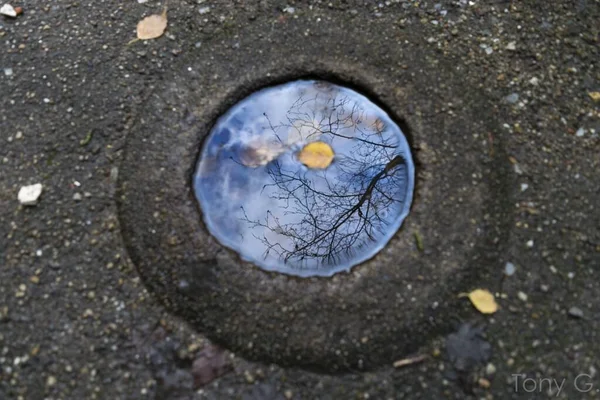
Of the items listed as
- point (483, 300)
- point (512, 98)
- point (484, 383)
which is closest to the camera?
point (484, 383)

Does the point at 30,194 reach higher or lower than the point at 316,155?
lower

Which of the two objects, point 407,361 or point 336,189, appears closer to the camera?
point 407,361

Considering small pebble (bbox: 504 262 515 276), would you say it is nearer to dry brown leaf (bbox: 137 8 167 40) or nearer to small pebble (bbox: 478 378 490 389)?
small pebble (bbox: 478 378 490 389)

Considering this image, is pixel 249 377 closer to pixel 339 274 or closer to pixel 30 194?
pixel 339 274

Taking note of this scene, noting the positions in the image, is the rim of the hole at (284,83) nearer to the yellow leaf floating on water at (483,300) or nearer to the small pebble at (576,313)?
the yellow leaf floating on water at (483,300)

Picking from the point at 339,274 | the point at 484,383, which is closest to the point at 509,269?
the point at 484,383

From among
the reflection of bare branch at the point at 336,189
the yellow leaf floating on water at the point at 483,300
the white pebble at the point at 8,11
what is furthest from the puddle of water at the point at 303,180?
the white pebble at the point at 8,11

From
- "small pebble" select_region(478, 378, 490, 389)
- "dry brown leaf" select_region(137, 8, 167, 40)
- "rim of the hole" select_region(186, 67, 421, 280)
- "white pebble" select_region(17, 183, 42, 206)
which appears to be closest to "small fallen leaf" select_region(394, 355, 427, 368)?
"small pebble" select_region(478, 378, 490, 389)
